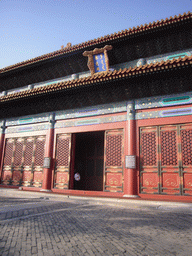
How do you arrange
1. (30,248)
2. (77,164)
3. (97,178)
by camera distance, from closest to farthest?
1. (30,248)
2. (97,178)
3. (77,164)

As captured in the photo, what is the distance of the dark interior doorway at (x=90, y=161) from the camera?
12.4m

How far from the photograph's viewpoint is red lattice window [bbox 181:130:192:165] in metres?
6.90

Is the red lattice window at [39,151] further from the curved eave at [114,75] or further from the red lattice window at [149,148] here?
the red lattice window at [149,148]

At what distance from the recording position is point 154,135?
7.62m

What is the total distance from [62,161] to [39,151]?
1.59 m

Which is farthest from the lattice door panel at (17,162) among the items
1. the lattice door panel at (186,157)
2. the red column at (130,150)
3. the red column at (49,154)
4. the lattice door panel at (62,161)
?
the lattice door panel at (186,157)

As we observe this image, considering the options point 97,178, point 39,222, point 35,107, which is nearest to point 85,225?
point 39,222

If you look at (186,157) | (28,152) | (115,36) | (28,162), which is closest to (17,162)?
(28,162)

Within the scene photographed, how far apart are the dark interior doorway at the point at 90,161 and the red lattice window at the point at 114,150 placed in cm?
374

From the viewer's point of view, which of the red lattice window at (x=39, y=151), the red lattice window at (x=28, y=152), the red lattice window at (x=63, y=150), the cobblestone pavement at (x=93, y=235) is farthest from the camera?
the red lattice window at (x=28, y=152)

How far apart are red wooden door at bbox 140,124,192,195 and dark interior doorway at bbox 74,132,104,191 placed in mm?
4882

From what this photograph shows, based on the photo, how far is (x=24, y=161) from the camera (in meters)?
10.5

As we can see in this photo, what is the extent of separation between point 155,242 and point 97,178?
31.7 feet

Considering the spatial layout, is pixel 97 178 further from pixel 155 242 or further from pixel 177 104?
pixel 155 242
